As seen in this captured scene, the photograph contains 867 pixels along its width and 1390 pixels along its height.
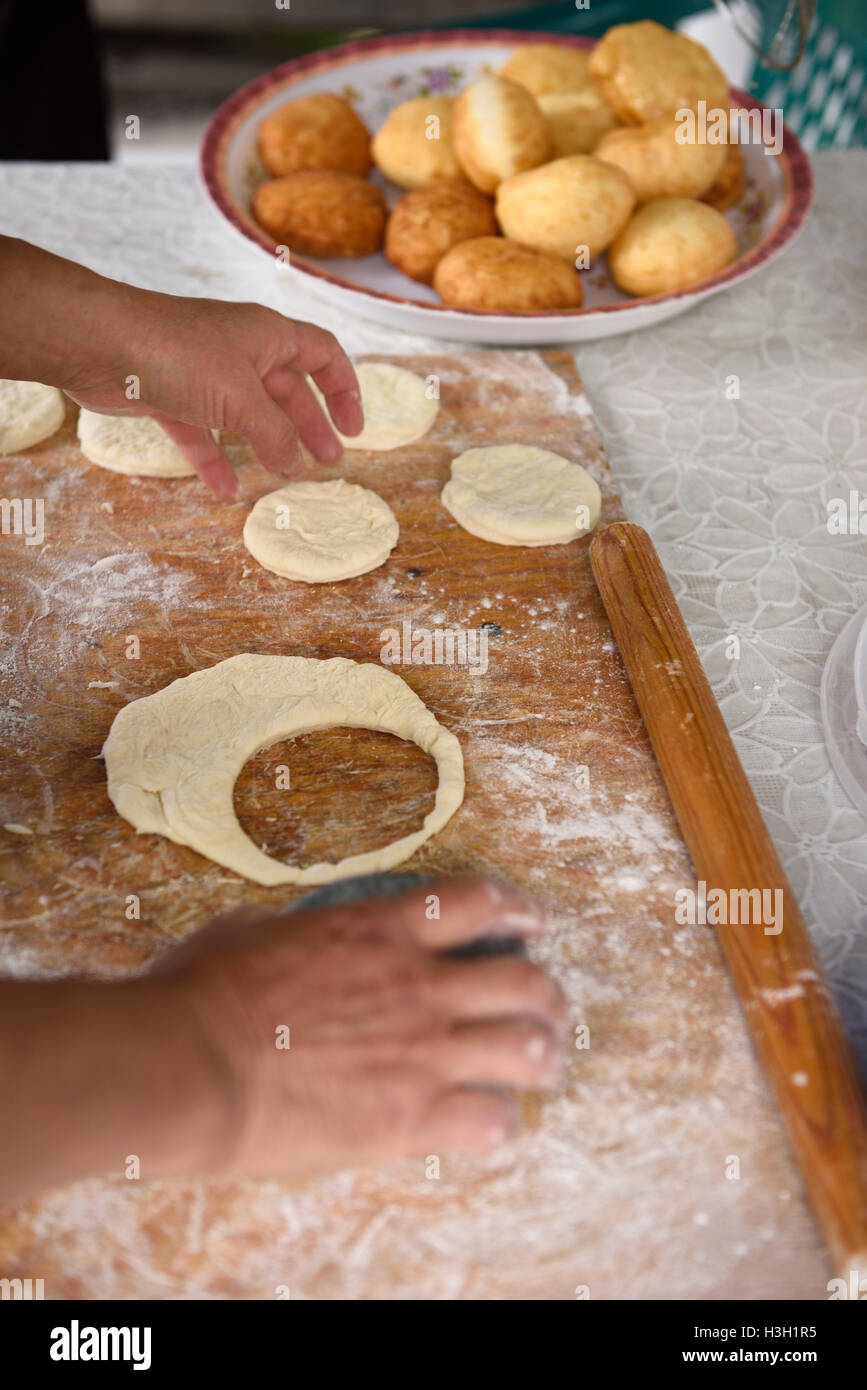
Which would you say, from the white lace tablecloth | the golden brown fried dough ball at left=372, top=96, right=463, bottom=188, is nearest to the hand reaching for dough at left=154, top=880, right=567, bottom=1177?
the white lace tablecloth

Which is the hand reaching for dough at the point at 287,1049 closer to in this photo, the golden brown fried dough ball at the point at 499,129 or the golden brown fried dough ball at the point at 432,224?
the golden brown fried dough ball at the point at 432,224

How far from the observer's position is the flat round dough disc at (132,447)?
1.77m

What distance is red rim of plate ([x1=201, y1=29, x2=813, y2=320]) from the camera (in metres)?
2.07

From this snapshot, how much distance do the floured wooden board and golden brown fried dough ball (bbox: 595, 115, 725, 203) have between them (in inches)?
19.0

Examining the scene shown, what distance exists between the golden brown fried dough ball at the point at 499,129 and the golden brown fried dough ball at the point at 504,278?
0.21m

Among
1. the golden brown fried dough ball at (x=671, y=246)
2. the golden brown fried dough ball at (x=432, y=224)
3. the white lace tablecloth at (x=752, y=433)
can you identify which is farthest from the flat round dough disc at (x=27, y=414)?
the golden brown fried dough ball at (x=671, y=246)

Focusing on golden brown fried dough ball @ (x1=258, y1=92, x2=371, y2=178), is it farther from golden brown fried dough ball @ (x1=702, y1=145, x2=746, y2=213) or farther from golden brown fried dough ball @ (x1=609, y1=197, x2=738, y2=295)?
golden brown fried dough ball @ (x1=702, y1=145, x2=746, y2=213)

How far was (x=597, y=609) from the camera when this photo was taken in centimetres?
163

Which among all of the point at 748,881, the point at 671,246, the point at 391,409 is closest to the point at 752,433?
the point at 671,246

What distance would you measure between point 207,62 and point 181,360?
231 inches

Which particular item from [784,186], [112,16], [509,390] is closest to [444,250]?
[509,390]

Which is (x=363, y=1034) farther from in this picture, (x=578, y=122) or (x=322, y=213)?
(x=578, y=122)

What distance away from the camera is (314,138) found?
7.68ft

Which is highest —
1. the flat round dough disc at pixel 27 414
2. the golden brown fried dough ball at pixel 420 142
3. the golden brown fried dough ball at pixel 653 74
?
the golden brown fried dough ball at pixel 653 74
